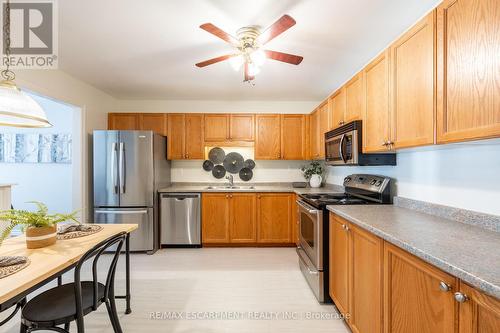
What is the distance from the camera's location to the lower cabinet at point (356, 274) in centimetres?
138

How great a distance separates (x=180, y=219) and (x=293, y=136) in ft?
7.47

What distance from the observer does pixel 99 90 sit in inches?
146

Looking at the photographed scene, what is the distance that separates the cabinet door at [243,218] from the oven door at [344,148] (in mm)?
1406

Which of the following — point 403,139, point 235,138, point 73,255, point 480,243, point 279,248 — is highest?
point 235,138

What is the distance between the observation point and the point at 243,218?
366 centimetres

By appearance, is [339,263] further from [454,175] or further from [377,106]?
[377,106]

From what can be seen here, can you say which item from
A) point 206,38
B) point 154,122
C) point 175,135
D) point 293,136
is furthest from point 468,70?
point 154,122

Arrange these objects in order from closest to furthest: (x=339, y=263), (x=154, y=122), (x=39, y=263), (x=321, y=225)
→ (x=39, y=263), (x=339, y=263), (x=321, y=225), (x=154, y=122)

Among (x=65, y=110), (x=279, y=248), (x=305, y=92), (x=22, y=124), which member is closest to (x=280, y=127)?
(x=305, y=92)

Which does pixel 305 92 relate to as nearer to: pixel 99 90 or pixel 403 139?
pixel 403 139

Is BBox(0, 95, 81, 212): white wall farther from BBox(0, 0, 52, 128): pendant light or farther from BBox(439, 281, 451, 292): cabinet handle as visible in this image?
BBox(439, 281, 451, 292): cabinet handle

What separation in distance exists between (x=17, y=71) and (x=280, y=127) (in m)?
3.32

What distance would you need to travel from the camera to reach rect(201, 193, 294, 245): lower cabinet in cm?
365

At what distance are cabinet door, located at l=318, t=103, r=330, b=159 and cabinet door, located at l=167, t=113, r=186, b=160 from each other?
219 centimetres
